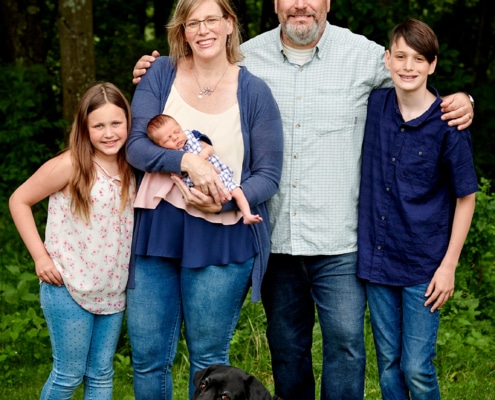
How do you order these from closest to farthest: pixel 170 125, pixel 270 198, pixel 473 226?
pixel 170 125
pixel 270 198
pixel 473 226

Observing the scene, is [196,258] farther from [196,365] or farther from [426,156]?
[426,156]

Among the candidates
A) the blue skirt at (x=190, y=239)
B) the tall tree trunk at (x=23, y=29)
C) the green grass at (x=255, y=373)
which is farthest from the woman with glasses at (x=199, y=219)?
the tall tree trunk at (x=23, y=29)

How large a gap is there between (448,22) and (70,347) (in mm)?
8333

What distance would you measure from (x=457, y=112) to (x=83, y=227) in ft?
5.88

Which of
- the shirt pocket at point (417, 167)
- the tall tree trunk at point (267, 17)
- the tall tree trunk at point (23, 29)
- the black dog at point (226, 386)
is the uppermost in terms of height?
the tall tree trunk at point (267, 17)

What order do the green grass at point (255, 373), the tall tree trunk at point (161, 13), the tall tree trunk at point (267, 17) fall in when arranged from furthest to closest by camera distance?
the tall tree trunk at point (161, 13)
the tall tree trunk at point (267, 17)
the green grass at point (255, 373)

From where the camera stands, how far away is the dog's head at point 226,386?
136 inches

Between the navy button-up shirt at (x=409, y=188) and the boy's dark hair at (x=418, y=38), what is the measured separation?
22 cm

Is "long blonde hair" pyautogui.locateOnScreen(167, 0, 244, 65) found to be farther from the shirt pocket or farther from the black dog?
the black dog

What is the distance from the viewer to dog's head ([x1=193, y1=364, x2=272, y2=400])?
3.46m

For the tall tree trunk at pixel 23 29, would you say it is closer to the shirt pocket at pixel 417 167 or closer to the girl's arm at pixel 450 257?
the shirt pocket at pixel 417 167

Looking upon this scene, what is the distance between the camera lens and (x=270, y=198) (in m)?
3.86

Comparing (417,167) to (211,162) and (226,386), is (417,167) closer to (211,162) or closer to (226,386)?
(211,162)

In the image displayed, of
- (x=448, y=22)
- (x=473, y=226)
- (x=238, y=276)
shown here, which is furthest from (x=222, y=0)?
(x=448, y=22)
